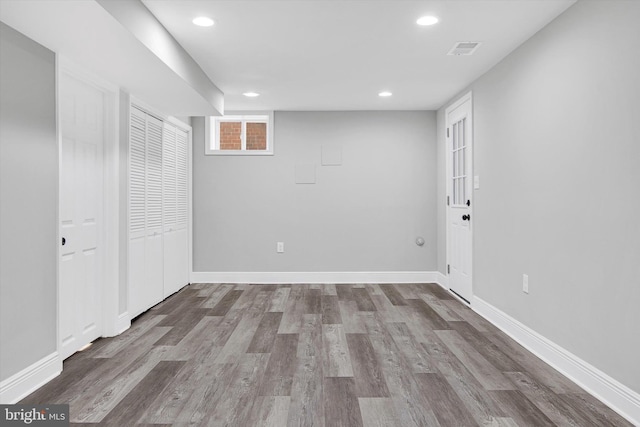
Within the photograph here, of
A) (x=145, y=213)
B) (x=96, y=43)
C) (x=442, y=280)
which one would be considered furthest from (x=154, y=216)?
(x=442, y=280)

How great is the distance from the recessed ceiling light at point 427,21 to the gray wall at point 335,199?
9.08 feet

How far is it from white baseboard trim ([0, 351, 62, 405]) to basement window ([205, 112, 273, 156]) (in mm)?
3526

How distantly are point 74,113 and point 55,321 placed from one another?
1.47 meters

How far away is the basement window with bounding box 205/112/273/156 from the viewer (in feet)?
18.6

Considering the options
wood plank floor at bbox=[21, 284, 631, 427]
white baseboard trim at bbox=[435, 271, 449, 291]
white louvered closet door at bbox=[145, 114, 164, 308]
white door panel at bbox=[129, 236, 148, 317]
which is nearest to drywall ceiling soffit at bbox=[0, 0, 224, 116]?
white louvered closet door at bbox=[145, 114, 164, 308]

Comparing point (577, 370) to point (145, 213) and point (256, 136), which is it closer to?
point (145, 213)

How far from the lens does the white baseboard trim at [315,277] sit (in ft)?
18.7

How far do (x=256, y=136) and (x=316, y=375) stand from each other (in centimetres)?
393

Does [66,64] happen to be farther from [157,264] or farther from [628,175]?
[628,175]

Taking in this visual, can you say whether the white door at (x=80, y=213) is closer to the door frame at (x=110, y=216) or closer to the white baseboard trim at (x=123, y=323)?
the door frame at (x=110, y=216)

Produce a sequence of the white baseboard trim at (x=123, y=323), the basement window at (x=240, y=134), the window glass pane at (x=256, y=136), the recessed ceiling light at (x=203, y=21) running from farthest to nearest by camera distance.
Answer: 1. the window glass pane at (x=256, y=136)
2. the basement window at (x=240, y=134)
3. the white baseboard trim at (x=123, y=323)
4. the recessed ceiling light at (x=203, y=21)

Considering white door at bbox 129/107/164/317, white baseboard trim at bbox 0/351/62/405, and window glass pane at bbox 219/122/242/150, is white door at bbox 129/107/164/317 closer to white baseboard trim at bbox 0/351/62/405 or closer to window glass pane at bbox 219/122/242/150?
white baseboard trim at bbox 0/351/62/405

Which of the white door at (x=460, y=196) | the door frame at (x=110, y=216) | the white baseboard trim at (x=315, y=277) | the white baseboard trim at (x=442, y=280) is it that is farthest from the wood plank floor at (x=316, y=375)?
the white baseboard trim at (x=315, y=277)

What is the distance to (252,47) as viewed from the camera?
11.1ft
